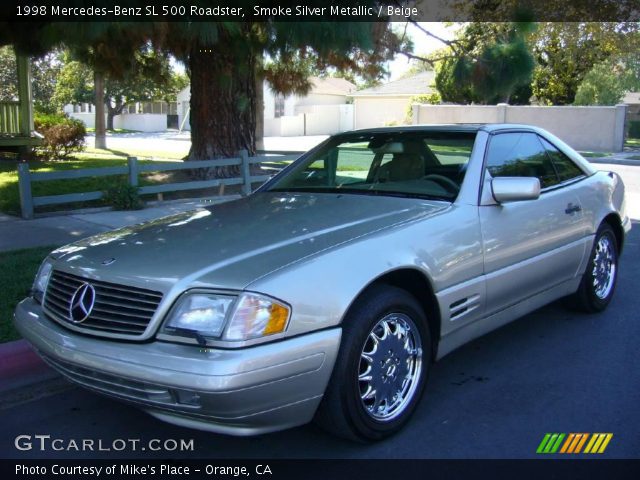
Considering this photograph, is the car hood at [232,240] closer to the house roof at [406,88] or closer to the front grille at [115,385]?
the front grille at [115,385]

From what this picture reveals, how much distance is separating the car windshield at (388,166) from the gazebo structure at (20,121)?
45.8 feet

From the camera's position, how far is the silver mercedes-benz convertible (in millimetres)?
2928

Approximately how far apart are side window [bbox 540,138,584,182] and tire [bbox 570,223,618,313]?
1.68ft

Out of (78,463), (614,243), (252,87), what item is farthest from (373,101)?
(78,463)

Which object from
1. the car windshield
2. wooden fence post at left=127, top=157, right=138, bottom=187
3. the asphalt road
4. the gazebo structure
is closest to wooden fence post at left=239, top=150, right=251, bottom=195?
wooden fence post at left=127, top=157, right=138, bottom=187

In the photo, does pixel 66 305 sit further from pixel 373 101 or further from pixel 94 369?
pixel 373 101

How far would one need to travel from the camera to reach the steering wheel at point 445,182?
4.27 meters

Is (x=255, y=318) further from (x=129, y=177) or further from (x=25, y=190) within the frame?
(x=129, y=177)

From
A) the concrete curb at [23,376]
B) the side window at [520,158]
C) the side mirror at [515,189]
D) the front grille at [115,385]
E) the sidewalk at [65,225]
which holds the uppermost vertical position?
the side window at [520,158]

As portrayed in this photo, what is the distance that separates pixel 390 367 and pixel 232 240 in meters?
1.08

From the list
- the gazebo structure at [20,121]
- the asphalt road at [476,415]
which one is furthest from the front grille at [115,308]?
the gazebo structure at [20,121]

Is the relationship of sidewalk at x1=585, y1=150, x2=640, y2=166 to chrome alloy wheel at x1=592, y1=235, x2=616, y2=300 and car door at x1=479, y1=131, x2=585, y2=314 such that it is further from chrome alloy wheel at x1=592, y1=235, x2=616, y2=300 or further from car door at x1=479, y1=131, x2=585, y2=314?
car door at x1=479, y1=131, x2=585, y2=314

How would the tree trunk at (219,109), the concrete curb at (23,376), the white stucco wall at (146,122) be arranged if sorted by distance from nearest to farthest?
the concrete curb at (23,376) → the tree trunk at (219,109) → the white stucco wall at (146,122)

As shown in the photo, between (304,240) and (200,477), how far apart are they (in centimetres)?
128
